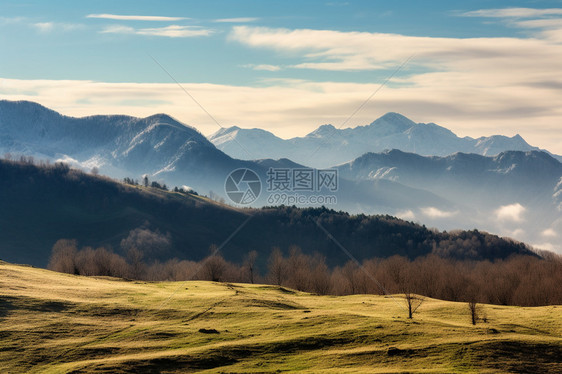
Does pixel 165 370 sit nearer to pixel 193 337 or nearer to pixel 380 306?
pixel 193 337

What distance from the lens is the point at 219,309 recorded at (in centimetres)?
8162

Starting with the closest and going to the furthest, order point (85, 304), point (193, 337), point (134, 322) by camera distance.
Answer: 1. point (193, 337)
2. point (134, 322)
3. point (85, 304)

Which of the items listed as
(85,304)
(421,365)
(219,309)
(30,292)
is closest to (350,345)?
(421,365)

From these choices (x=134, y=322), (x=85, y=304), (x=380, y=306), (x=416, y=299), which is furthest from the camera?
(x=416, y=299)

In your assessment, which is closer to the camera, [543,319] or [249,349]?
[249,349]

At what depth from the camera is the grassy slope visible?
5859cm

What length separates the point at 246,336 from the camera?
68062mm

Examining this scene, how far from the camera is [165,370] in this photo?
5766cm

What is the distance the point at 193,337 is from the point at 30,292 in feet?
99.1

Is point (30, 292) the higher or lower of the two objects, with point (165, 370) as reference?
higher

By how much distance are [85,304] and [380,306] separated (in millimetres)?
44744

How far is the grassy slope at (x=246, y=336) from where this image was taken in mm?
58594

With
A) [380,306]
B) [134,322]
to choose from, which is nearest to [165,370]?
[134,322]

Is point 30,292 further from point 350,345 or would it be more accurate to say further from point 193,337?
point 350,345
